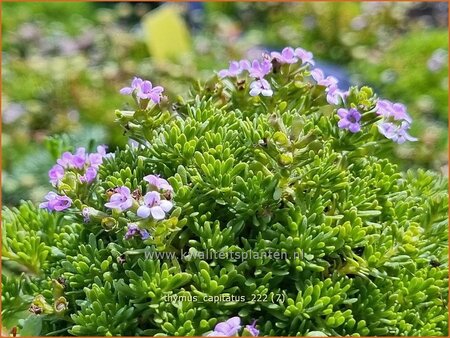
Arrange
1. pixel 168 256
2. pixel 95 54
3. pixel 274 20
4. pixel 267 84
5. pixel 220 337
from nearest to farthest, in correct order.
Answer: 1. pixel 220 337
2. pixel 168 256
3. pixel 267 84
4. pixel 95 54
5. pixel 274 20

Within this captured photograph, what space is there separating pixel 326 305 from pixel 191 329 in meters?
0.22

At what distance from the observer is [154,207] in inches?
40.1

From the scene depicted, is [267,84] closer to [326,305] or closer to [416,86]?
[326,305]

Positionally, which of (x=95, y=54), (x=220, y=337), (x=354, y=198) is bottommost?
(x=220, y=337)

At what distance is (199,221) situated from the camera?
3.61 ft

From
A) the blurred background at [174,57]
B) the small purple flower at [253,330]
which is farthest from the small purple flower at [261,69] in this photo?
the blurred background at [174,57]

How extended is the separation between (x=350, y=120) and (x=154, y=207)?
40cm

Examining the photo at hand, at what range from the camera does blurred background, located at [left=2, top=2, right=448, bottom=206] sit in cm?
279

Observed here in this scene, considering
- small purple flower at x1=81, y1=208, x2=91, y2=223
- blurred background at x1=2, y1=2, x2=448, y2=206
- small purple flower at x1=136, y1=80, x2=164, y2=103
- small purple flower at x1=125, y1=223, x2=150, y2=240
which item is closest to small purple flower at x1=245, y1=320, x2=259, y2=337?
small purple flower at x1=125, y1=223, x2=150, y2=240

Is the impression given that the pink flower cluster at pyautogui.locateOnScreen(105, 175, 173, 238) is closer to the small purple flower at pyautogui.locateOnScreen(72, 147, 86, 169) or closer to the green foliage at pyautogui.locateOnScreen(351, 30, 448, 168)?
the small purple flower at pyautogui.locateOnScreen(72, 147, 86, 169)

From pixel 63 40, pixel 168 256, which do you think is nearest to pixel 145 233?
pixel 168 256

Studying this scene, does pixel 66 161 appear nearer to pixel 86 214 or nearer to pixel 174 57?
pixel 86 214

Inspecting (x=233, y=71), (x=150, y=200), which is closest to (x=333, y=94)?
(x=233, y=71)

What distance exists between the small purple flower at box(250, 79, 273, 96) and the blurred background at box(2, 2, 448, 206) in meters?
1.28
